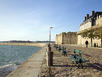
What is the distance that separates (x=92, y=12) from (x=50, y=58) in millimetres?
43417

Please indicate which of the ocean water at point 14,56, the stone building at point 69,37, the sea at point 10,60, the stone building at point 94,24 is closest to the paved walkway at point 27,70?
the sea at point 10,60

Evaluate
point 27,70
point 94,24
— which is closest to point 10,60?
point 27,70

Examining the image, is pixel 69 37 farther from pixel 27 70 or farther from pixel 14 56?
pixel 27 70

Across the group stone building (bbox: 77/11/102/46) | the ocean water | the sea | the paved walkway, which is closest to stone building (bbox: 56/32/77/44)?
stone building (bbox: 77/11/102/46)

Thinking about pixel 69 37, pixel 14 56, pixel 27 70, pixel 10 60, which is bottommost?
pixel 14 56

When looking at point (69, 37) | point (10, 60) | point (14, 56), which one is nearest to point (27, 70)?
point (10, 60)

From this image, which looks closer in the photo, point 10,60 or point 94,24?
point 10,60

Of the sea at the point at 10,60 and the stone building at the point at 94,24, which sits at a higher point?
the stone building at the point at 94,24

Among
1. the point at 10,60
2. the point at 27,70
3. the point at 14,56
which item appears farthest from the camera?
the point at 14,56

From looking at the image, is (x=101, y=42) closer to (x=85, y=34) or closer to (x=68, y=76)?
(x=85, y=34)

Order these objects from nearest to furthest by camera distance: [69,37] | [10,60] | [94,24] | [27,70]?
[27,70]
[10,60]
[94,24]
[69,37]

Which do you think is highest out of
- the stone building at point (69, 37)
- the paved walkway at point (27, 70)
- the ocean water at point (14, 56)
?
the stone building at point (69, 37)

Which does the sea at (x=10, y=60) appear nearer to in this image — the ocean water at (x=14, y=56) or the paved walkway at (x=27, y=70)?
the ocean water at (x=14, y=56)

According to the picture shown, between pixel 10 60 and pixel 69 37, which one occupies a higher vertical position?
pixel 69 37
